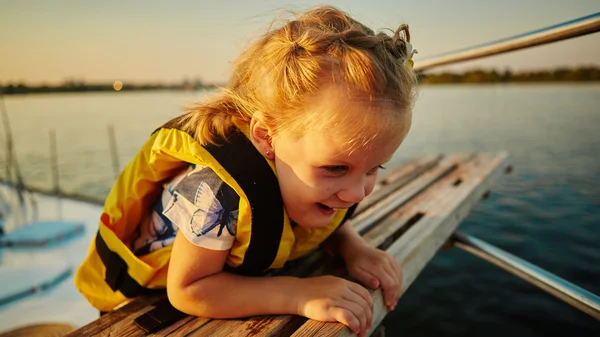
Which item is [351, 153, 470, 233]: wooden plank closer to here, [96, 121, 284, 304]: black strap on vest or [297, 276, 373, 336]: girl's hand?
[297, 276, 373, 336]: girl's hand

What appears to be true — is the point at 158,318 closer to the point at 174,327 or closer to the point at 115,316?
the point at 174,327

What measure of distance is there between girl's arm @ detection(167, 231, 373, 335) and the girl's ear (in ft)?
1.20

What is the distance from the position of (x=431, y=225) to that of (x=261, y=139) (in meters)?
1.47

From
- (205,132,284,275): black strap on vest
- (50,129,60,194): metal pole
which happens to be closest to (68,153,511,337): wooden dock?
(205,132,284,275): black strap on vest

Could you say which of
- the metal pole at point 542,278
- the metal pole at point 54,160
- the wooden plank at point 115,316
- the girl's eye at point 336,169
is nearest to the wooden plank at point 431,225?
the metal pole at point 542,278

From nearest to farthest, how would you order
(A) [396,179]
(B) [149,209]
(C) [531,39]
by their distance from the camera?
(C) [531,39], (B) [149,209], (A) [396,179]

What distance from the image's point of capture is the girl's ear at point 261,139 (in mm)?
1287

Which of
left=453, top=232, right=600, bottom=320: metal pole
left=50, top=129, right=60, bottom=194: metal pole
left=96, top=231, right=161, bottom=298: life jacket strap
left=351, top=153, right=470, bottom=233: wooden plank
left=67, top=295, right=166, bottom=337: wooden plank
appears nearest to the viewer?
left=67, top=295, right=166, bottom=337: wooden plank

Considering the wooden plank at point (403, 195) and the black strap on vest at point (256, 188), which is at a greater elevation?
the black strap on vest at point (256, 188)

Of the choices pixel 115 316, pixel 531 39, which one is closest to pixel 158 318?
pixel 115 316

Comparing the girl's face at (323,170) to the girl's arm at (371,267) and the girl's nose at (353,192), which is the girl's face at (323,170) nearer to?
the girl's nose at (353,192)

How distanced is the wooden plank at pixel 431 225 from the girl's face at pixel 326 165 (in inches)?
17.0

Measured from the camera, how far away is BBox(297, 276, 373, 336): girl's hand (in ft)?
4.24

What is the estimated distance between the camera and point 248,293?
1.33 meters
